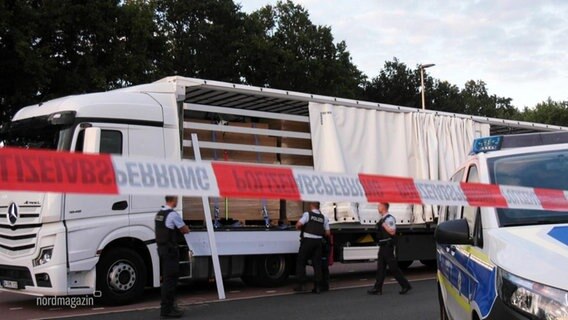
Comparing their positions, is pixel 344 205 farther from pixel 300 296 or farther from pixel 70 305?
pixel 70 305

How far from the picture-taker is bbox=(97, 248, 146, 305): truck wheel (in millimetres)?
9195

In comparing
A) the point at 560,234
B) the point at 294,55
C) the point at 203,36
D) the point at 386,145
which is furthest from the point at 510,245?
the point at 294,55

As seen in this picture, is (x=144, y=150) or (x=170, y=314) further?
(x=144, y=150)

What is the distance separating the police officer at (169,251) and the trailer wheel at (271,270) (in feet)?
9.20

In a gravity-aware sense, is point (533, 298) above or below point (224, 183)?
below

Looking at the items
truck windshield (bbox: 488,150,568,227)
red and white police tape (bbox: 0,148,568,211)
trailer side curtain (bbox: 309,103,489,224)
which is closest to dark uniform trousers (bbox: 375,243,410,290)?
trailer side curtain (bbox: 309,103,489,224)

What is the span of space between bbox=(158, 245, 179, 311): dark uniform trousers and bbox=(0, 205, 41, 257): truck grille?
198cm

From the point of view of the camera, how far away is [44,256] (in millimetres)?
8742

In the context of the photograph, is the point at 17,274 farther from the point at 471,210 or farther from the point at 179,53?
the point at 179,53

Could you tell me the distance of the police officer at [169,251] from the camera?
27.4 ft

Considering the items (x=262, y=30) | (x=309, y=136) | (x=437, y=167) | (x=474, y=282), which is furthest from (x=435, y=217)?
(x=262, y=30)

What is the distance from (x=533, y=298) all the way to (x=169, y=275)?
6.11 m

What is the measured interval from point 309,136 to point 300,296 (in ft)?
10.7

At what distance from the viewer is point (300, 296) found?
412 inches
